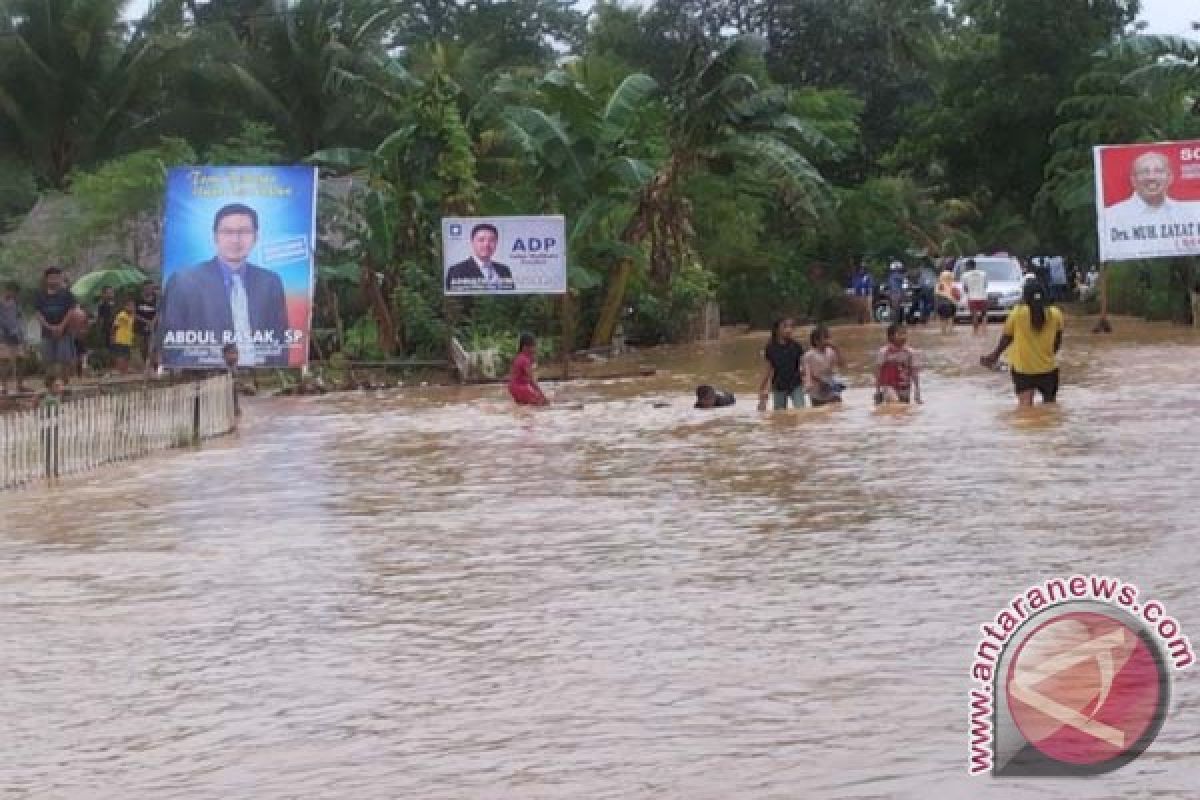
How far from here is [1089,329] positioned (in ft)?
117

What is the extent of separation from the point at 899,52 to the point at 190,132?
63.7ft

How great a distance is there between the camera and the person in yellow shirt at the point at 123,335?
28.2 meters

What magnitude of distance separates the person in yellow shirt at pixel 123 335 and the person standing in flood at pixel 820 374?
10722 mm

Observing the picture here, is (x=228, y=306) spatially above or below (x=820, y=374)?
above

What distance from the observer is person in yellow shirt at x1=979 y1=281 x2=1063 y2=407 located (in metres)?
19.6

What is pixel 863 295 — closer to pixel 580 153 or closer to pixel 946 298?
pixel 946 298

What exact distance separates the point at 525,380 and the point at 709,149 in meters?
11.0

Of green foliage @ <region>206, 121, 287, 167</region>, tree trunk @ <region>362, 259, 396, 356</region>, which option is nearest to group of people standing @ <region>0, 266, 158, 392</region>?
tree trunk @ <region>362, 259, 396, 356</region>

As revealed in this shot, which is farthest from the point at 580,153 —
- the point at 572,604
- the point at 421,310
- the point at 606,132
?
the point at 572,604

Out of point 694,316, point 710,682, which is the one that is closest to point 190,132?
point 694,316

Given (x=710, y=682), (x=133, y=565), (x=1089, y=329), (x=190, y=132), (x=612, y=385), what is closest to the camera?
(x=710, y=682)

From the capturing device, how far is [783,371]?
21000 millimetres

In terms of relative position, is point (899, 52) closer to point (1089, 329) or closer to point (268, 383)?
point (1089, 329)

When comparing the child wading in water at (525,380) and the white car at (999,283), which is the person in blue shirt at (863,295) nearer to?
the white car at (999,283)
